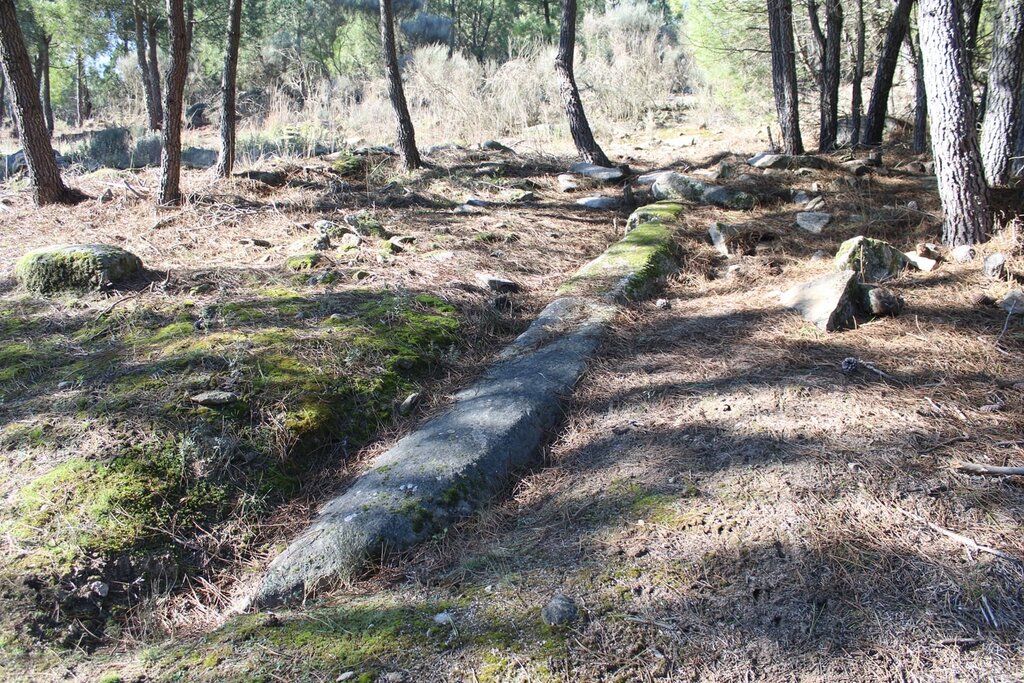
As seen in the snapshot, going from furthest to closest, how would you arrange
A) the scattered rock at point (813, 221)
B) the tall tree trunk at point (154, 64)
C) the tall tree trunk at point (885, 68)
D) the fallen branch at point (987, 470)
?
the tall tree trunk at point (154, 64) < the tall tree trunk at point (885, 68) < the scattered rock at point (813, 221) < the fallen branch at point (987, 470)

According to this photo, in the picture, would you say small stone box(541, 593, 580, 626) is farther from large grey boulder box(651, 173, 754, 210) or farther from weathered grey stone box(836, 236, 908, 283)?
large grey boulder box(651, 173, 754, 210)

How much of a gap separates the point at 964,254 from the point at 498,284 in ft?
10.1

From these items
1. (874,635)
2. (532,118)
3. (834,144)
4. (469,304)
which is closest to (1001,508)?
(874,635)

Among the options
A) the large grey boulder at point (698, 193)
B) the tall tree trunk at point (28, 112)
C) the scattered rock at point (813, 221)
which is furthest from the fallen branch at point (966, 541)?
the tall tree trunk at point (28, 112)

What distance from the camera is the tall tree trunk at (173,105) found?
5902mm

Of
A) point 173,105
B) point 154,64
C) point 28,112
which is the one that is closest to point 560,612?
point 173,105

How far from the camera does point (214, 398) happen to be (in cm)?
305

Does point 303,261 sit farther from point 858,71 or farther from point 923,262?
point 858,71

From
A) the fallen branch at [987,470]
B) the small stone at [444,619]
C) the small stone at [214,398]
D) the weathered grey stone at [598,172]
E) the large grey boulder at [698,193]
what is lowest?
the small stone at [444,619]

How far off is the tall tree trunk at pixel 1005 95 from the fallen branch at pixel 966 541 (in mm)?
3566

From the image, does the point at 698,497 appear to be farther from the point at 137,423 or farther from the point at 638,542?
the point at 137,423

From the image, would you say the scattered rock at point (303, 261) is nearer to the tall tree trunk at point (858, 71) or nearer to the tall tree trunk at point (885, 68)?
the tall tree trunk at point (885, 68)

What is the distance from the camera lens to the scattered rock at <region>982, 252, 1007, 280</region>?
3.97 metres

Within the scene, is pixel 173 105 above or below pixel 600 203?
above
